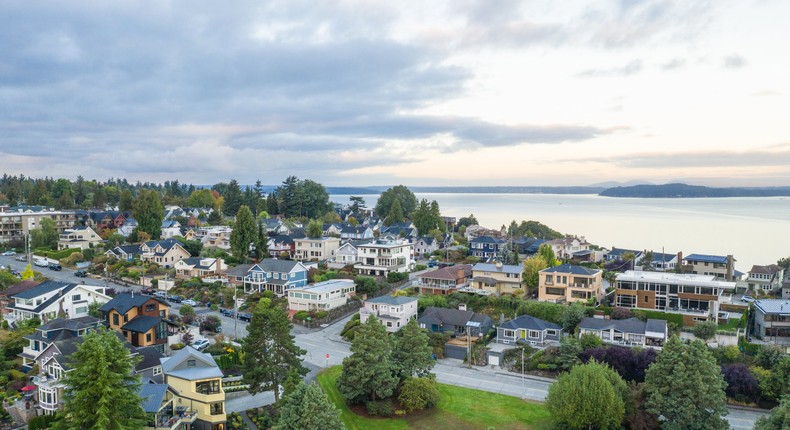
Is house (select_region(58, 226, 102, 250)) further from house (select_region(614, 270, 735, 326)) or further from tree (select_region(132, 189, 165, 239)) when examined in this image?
house (select_region(614, 270, 735, 326))

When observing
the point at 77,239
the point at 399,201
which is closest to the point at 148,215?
the point at 77,239

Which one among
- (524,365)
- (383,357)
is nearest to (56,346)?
(383,357)

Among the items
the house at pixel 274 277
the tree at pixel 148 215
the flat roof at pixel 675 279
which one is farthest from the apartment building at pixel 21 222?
the flat roof at pixel 675 279

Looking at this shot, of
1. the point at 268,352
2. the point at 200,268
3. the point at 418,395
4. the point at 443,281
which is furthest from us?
the point at 200,268

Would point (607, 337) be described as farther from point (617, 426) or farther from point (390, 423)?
point (390, 423)

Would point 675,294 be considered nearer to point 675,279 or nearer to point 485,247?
point 675,279

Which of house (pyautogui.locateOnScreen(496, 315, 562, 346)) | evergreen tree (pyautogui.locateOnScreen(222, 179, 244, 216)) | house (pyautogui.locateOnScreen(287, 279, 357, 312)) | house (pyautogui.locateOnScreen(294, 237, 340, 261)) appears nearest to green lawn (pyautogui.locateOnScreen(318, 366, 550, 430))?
house (pyautogui.locateOnScreen(496, 315, 562, 346))
